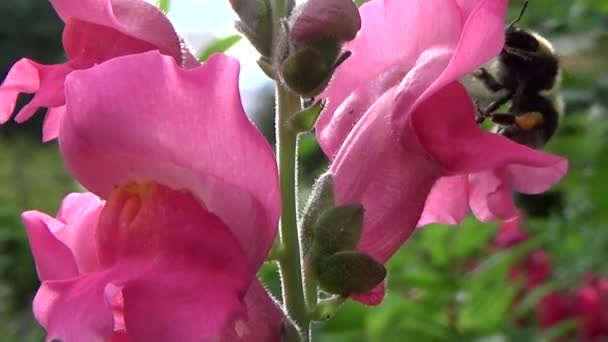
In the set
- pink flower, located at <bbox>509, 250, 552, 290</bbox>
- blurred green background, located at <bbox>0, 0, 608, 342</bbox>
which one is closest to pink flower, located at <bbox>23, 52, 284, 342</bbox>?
blurred green background, located at <bbox>0, 0, 608, 342</bbox>

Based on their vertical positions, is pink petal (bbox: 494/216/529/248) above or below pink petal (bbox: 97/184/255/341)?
below

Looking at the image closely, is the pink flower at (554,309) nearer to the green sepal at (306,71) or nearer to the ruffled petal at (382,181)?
the ruffled petal at (382,181)

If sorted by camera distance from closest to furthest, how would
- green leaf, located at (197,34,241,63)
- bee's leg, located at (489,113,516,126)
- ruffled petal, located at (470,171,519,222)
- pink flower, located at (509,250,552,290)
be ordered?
ruffled petal, located at (470,171,519,222) < bee's leg, located at (489,113,516,126) < green leaf, located at (197,34,241,63) < pink flower, located at (509,250,552,290)

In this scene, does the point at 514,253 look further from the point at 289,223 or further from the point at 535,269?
the point at 289,223

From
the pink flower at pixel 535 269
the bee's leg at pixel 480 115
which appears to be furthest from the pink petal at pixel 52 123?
the pink flower at pixel 535 269

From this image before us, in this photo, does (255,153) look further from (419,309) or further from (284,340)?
(419,309)

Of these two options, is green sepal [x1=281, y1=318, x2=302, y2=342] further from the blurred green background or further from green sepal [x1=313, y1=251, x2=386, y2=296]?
the blurred green background

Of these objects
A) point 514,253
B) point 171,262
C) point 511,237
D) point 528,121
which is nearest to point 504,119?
point 528,121
